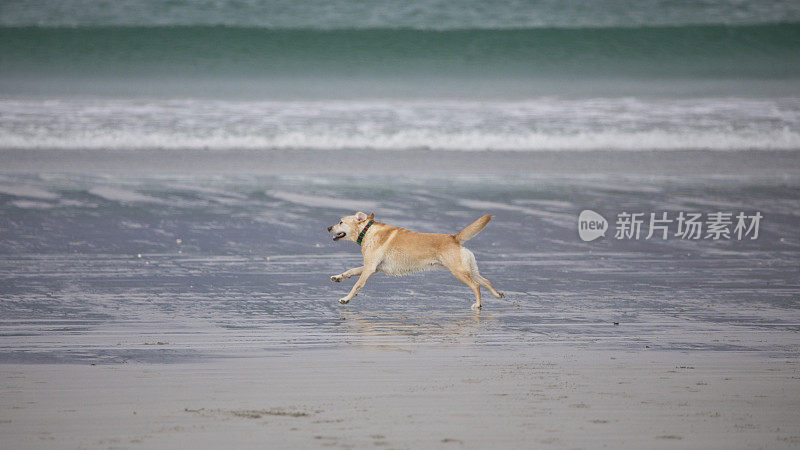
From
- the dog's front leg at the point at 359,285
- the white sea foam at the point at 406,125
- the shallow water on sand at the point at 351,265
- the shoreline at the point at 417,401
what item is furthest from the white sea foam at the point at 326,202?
the shoreline at the point at 417,401

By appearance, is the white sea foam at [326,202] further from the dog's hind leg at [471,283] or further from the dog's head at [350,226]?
the dog's hind leg at [471,283]

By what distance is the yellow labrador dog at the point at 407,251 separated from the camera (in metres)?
6.38

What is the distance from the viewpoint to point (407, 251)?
256 inches

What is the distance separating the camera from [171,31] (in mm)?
29094

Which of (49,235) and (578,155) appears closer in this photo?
(49,235)

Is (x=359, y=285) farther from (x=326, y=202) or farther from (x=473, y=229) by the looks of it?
(x=326, y=202)

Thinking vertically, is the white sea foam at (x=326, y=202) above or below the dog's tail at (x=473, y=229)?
above

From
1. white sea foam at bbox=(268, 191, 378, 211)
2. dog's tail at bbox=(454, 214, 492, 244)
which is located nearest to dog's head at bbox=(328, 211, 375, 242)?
dog's tail at bbox=(454, 214, 492, 244)

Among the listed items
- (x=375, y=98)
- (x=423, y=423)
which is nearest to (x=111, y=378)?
(x=423, y=423)

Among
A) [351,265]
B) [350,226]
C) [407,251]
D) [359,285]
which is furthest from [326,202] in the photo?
[359,285]

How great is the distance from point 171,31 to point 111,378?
26.7 metres

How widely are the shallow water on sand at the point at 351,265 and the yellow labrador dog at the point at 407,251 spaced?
225mm

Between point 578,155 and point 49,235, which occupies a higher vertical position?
point 578,155

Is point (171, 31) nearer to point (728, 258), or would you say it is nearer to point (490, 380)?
point (728, 258)
